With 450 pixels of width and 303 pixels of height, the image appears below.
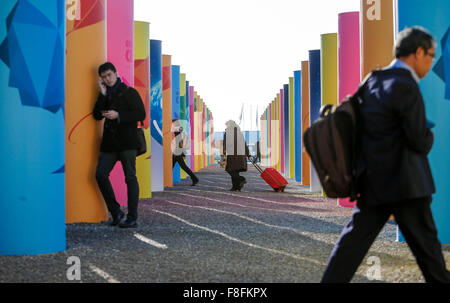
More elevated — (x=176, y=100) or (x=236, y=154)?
(x=176, y=100)

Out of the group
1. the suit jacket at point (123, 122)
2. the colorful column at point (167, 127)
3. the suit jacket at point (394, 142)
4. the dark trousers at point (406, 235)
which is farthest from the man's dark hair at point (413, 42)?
the colorful column at point (167, 127)

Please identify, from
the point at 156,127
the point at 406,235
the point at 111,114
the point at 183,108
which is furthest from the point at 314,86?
the point at 406,235

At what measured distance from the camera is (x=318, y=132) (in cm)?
328

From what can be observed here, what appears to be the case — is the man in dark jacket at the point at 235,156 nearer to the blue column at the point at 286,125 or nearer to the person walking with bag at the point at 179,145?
the person walking with bag at the point at 179,145

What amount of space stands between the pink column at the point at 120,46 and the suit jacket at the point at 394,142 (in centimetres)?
731

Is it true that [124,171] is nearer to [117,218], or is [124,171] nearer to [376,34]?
[117,218]

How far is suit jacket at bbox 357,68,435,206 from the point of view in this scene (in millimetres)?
3166

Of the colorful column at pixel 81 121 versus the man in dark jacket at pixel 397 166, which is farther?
the colorful column at pixel 81 121

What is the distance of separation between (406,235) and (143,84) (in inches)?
383

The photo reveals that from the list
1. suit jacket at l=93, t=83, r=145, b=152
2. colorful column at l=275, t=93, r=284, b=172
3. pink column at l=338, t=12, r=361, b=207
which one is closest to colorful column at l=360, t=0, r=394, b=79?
pink column at l=338, t=12, r=361, b=207

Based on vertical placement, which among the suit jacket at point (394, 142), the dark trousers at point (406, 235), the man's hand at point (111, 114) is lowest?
the dark trousers at point (406, 235)

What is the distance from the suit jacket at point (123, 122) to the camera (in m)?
7.15

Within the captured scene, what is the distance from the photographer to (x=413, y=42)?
11.1 ft

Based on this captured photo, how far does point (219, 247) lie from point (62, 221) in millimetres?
1587
